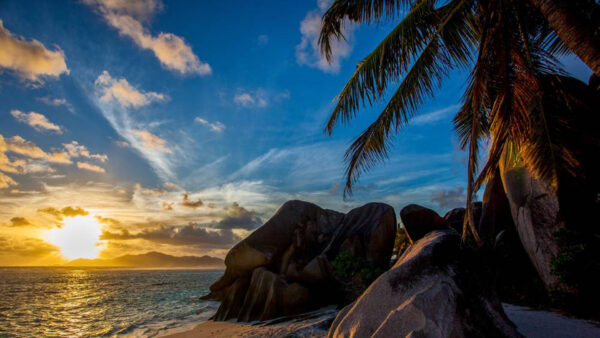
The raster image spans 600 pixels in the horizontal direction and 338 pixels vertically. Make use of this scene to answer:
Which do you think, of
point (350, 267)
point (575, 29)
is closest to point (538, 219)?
point (575, 29)

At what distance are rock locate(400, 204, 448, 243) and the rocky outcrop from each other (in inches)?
234

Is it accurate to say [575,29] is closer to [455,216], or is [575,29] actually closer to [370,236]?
[370,236]

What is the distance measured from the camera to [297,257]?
50.6ft

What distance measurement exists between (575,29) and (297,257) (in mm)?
14136

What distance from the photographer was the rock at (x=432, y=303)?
3.17 metres

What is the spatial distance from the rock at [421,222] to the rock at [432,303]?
4.07 ft

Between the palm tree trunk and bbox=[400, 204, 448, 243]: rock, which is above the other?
the palm tree trunk

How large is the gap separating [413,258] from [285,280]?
28.0 feet

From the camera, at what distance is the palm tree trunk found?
11.4 feet

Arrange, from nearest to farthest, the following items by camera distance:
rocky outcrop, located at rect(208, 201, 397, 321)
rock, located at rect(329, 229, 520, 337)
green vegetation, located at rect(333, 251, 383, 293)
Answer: rock, located at rect(329, 229, 520, 337) → green vegetation, located at rect(333, 251, 383, 293) → rocky outcrop, located at rect(208, 201, 397, 321)

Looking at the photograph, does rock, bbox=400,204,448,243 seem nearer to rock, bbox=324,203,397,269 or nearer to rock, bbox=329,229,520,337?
rock, bbox=329,229,520,337

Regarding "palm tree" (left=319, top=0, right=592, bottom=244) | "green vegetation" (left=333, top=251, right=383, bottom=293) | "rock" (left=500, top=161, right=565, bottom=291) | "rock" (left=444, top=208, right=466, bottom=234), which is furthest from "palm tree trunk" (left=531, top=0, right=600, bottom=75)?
"rock" (left=444, top=208, right=466, bottom=234)

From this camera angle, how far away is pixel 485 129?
966 centimetres

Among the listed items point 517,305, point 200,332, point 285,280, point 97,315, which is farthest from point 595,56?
point 97,315
